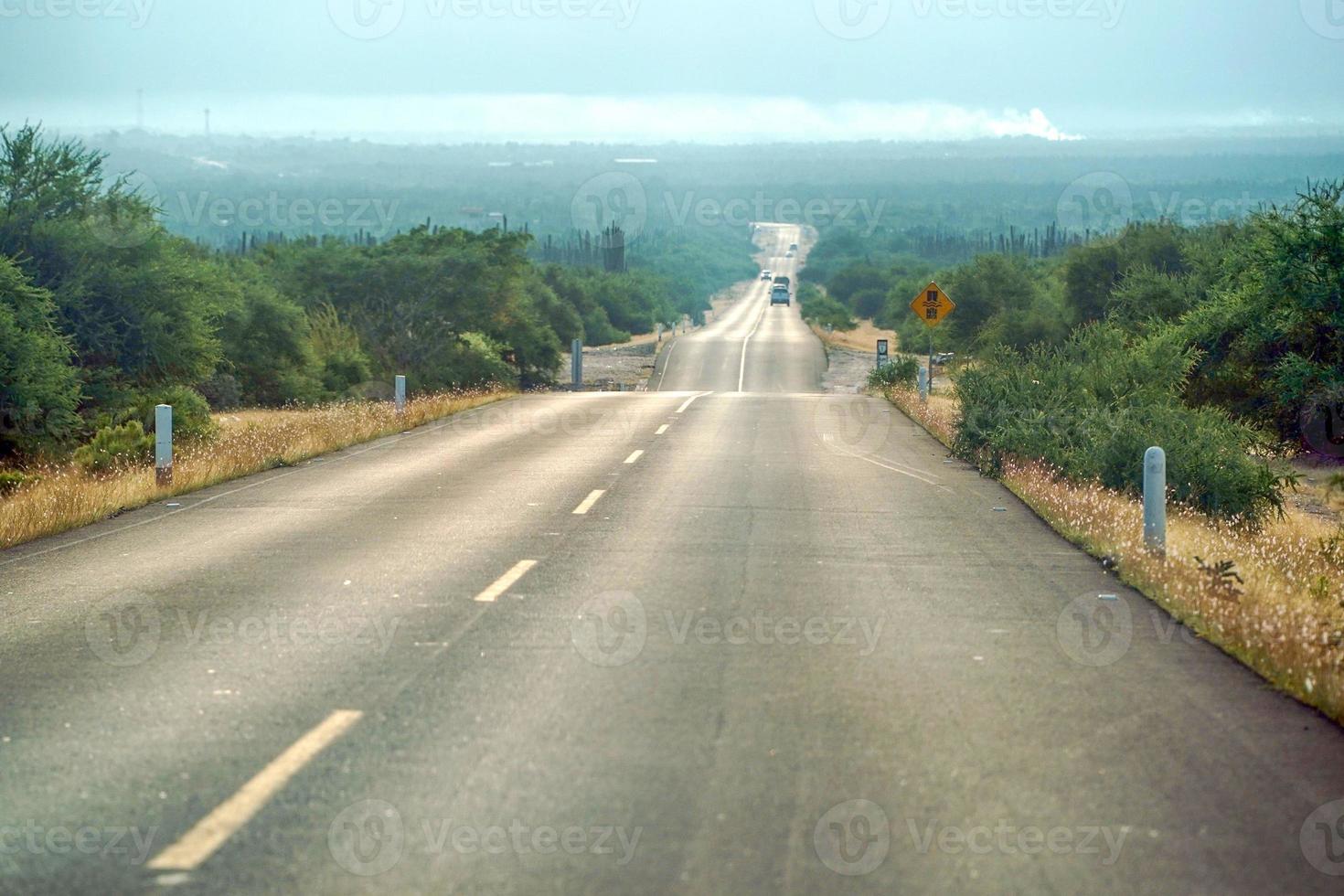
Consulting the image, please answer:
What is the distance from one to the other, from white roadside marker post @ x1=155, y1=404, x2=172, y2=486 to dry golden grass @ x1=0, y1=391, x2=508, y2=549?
0.13 metres

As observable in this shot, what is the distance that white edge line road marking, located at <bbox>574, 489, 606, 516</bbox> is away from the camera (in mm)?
15195

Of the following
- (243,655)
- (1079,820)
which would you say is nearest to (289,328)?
(243,655)

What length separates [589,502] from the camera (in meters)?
16.0

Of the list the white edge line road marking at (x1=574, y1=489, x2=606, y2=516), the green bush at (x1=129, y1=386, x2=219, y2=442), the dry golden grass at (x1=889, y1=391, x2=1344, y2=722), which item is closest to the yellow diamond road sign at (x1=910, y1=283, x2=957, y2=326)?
the dry golden grass at (x1=889, y1=391, x2=1344, y2=722)

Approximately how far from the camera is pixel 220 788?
5789 millimetres

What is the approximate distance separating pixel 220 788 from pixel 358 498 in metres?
10.9

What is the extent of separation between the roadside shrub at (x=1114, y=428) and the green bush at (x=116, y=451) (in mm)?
12478

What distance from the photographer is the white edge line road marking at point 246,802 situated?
503 cm

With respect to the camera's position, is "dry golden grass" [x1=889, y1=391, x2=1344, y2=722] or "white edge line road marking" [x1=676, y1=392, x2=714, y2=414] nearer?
"dry golden grass" [x1=889, y1=391, x2=1344, y2=722]

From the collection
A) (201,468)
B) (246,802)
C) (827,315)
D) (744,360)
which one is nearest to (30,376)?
(201,468)

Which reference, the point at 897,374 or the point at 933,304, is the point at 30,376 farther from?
the point at 897,374

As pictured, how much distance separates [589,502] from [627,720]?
911 cm

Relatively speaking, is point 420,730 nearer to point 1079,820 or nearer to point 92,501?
point 1079,820

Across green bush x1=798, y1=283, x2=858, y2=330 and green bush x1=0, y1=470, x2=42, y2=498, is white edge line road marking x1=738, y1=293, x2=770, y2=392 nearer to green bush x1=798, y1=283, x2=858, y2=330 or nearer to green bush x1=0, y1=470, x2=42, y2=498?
green bush x1=798, y1=283, x2=858, y2=330
